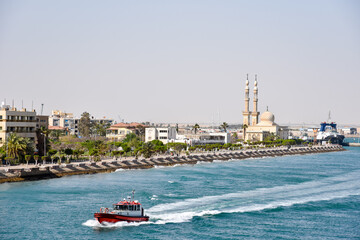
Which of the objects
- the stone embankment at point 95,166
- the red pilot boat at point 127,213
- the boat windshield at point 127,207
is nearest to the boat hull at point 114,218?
the red pilot boat at point 127,213

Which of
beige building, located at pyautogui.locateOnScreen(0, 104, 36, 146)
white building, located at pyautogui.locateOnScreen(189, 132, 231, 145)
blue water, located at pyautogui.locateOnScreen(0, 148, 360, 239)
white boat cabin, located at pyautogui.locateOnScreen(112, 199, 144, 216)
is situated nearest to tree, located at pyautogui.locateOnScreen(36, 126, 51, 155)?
beige building, located at pyautogui.locateOnScreen(0, 104, 36, 146)

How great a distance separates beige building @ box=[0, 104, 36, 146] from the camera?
102312mm

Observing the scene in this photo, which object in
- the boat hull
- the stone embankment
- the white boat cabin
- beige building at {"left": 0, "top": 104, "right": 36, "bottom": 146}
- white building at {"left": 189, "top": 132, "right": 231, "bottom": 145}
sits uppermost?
beige building at {"left": 0, "top": 104, "right": 36, "bottom": 146}

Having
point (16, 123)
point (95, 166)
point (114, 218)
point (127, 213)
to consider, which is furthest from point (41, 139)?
point (114, 218)

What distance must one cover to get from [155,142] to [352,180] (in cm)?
7046

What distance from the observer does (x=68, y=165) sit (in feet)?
310

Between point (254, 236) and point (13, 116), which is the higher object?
point (13, 116)

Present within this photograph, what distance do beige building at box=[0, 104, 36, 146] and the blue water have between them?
21.2 metres

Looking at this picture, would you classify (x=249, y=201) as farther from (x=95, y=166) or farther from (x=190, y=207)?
(x=95, y=166)

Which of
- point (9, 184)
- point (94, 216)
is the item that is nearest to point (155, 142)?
point (9, 184)

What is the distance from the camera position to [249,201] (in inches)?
2717

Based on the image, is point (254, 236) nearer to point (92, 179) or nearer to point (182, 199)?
point (182, 199)

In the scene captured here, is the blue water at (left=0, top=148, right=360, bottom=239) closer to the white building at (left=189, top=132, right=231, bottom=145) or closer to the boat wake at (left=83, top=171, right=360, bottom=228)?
the boat wake at (left=83, top=171, right=360, bottom=228)

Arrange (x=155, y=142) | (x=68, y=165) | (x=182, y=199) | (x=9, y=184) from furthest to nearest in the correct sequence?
(x=155, y=142), (x=68, y=165), (x=9, y=184), (x=182, y=199)
